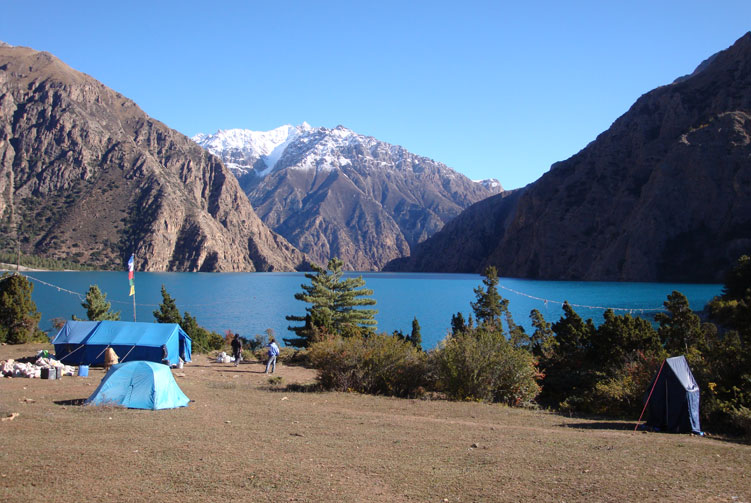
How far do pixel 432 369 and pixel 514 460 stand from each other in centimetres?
955

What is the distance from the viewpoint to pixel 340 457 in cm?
888

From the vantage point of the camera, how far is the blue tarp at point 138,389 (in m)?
13.2

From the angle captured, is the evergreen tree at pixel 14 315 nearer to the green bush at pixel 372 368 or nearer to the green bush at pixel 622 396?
the green bush at pixel 372 368

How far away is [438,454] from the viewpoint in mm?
9289

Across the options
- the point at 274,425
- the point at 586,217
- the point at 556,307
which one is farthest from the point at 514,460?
the point at 586,217

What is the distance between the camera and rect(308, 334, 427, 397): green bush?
18.0 meters

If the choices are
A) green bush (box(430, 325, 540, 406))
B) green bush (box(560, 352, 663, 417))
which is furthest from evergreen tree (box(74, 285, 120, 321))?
green bush (box(560, 352, 663, 417))

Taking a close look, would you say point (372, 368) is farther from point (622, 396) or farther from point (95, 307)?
point (95, 307)

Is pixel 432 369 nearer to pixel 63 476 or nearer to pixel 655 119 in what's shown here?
pixel 63 476

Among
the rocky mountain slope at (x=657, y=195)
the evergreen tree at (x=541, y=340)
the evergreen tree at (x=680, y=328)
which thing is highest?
the rocky mountain slope at (x=657, y=195)

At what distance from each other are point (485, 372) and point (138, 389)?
10.5 m

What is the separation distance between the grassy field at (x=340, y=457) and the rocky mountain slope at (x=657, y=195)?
371ft

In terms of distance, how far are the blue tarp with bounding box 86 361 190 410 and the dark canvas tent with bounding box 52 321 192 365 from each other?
30.9 ft

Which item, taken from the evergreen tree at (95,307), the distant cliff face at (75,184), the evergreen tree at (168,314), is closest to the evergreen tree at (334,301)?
the evergreen tree at (168,314)
